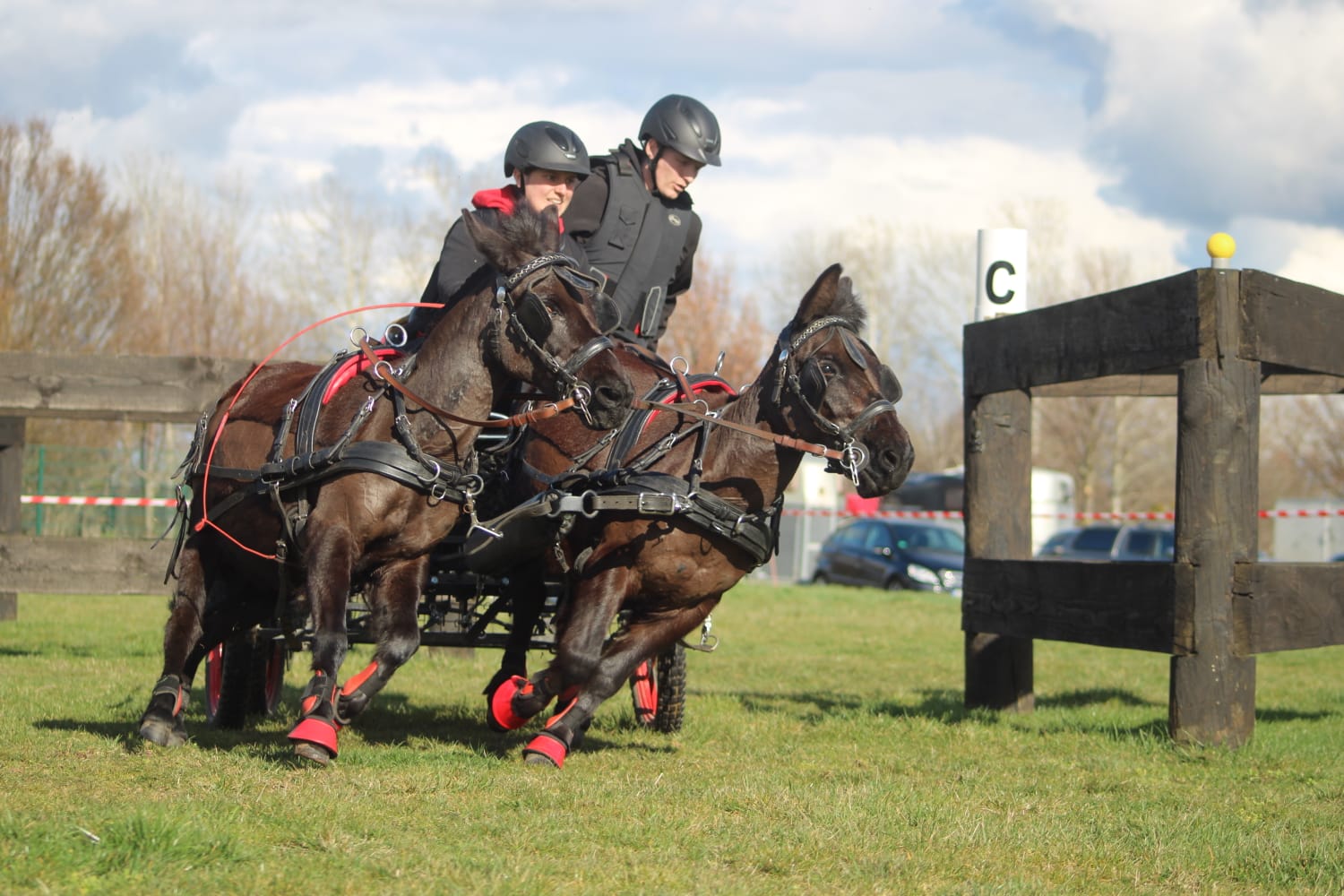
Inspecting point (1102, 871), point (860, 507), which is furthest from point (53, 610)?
point (860, 507)

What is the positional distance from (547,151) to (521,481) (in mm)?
1583

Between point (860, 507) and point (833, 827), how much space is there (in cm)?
3008

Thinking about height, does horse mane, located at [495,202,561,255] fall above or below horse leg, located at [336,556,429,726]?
above

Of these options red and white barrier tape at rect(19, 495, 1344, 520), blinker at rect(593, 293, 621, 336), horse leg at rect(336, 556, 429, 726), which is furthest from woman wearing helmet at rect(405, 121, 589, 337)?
red and white barrier tape at rect(19, 495, 1344, 520)

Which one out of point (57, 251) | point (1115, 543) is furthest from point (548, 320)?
point (57, 251)

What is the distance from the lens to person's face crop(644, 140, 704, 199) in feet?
24.1

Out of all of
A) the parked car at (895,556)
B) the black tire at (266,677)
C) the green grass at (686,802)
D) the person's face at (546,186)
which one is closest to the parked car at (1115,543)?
the parked car at (895,556)

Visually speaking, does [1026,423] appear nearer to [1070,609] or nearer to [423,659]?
[1070,609]

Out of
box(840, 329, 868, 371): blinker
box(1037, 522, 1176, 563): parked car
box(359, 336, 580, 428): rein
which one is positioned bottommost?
box(1037, 522, 1176, 563): parked car

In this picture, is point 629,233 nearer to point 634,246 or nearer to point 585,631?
point 634,246

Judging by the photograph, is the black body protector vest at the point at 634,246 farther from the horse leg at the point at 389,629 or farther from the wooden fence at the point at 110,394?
the wooden fence at the point at 110,394

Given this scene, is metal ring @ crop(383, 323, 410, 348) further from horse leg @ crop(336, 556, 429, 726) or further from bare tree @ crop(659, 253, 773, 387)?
bare tree @ crop(659, 253, 773, 387)

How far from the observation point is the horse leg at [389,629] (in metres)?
5.61

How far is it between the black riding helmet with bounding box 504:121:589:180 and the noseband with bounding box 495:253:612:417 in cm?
99
